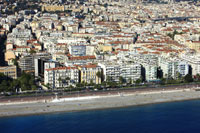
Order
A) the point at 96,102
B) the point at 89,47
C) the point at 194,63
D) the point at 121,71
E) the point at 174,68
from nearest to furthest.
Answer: the point at 96,102 → the point at 121,71 → the point at 174,68 → the point at 194,63 → the point at 89,47

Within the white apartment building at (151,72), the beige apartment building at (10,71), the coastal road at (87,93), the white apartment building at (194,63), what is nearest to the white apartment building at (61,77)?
the coastal road at (87,93)

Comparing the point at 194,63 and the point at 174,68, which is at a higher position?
the point at 194,63

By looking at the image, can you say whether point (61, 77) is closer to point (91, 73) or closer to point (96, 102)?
point (91, 73)

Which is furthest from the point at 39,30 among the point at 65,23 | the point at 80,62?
the point at 80,62

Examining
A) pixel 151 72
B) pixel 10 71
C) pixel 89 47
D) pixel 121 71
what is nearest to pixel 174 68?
pixel 151 72

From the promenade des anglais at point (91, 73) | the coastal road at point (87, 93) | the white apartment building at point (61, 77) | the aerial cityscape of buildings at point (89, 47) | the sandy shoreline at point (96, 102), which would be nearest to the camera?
the sandy shoreline at point (96, 102)

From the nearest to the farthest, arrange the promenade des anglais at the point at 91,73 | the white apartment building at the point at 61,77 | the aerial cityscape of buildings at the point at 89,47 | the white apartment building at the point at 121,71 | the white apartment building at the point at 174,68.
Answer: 1. the promenade des anglais at the point at 91,73
2. the white apartment building at the point at 61,77
3. the white apartment building at the point at 121,71
4. the aerial cityscape of buildings at the point at 89,47
5. the white apartment building at the point at 174,68

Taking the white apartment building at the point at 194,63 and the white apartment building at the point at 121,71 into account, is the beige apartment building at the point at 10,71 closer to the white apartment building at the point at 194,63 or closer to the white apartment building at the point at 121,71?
the white apartment building at the point at 121,71

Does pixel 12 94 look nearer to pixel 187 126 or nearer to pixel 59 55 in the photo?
pixel 59 55
